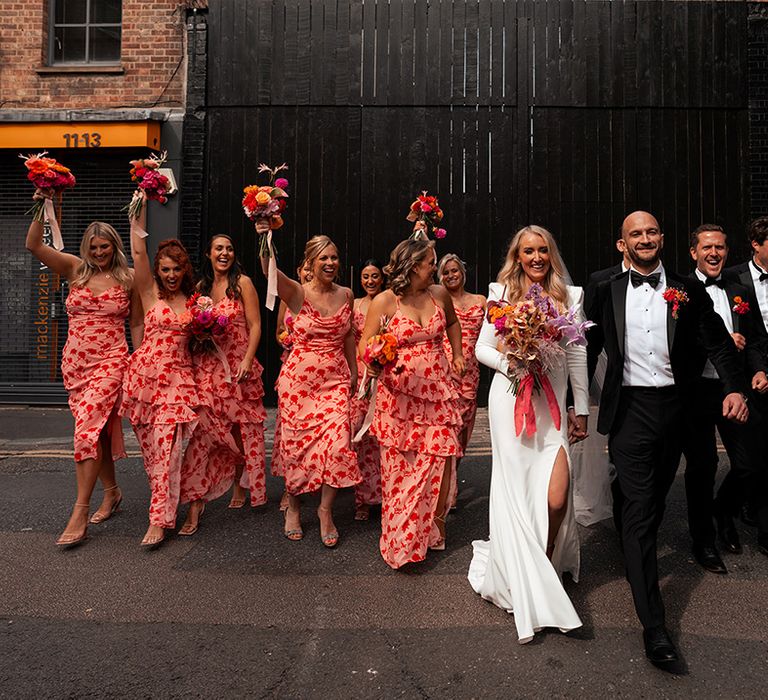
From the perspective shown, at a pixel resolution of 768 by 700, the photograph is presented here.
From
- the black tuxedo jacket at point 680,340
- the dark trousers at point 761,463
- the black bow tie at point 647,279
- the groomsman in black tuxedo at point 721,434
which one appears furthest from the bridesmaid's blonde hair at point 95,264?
the dark trousers at point 761,463

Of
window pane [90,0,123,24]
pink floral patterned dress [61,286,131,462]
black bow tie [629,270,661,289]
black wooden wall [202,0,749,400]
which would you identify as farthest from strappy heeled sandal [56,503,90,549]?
window pane [90,0,123,24]

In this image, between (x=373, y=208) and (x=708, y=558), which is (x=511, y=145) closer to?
(x=373, y=208)

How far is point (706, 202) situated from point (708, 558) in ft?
27.1

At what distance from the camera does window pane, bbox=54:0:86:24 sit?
11617 mm

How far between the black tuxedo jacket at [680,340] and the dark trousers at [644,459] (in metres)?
0.08

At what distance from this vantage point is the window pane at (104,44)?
37.9ft

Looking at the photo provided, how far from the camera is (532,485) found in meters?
3.55

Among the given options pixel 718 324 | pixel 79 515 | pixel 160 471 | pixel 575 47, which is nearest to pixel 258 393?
pixel 160 471

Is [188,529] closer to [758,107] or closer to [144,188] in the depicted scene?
[144,188]

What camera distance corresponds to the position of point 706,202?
10680 mm

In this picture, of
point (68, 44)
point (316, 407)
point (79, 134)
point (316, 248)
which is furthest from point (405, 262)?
point (68, 44)

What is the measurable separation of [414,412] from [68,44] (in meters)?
11.2

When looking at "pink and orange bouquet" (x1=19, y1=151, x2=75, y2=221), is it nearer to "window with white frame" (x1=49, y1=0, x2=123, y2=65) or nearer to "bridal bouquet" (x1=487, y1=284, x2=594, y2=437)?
"bridal bouquet" (x1=487, y1=284, x2=594, y2=437)

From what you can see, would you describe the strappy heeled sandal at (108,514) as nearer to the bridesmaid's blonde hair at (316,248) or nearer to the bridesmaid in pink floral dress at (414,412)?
the bridesmaid in pink floral dress at (414,412)
